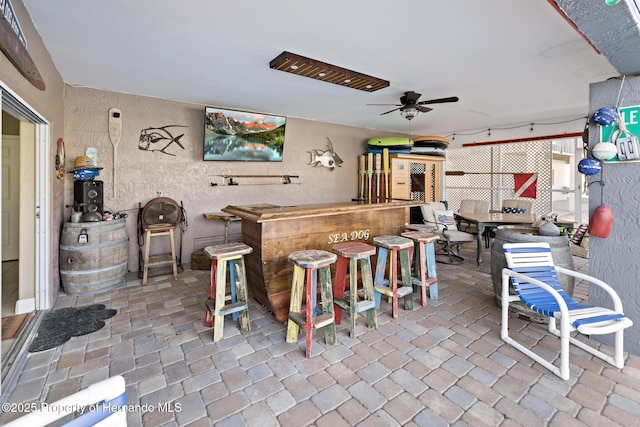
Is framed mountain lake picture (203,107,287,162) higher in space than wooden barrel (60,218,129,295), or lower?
higher

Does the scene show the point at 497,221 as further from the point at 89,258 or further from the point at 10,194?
the point at 10,194

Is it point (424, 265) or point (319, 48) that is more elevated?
point (319, 48)

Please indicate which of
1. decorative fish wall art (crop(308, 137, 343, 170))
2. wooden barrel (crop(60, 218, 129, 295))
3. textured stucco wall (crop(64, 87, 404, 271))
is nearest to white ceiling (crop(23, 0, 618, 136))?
textured stucco wall (crop(64, 87, 404, 271))

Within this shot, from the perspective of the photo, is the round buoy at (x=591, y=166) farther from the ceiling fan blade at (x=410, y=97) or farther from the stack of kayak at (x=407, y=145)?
the stack of kayak at (x=407, y=145)

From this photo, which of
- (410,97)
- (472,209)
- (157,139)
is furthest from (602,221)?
(157,139)

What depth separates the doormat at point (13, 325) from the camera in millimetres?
2643

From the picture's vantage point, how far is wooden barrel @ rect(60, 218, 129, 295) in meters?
3.59

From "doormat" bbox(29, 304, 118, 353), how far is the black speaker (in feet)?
4.11

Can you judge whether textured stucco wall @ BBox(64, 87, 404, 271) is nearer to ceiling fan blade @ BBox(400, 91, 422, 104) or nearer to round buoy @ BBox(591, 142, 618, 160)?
ceiling fan blade @ BBox(400, 91, 422, 104)

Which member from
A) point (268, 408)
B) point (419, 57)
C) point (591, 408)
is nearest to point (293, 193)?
point (419, 57)

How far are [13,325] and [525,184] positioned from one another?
9.10m

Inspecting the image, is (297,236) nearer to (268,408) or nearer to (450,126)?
(268,408)

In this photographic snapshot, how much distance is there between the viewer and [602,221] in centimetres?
252

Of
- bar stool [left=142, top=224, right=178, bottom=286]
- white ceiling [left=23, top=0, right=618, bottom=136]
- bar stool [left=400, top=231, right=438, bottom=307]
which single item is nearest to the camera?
white ceiling [left=23, top=0, right=618, bottom=136]
